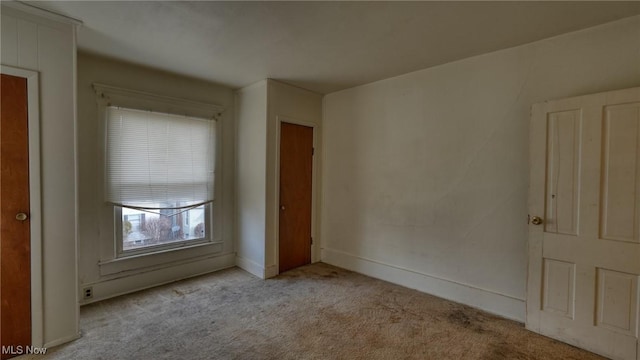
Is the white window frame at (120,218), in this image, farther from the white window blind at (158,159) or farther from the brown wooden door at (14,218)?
the brown wooden door at (14,218)

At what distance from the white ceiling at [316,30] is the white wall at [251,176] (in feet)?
2.30

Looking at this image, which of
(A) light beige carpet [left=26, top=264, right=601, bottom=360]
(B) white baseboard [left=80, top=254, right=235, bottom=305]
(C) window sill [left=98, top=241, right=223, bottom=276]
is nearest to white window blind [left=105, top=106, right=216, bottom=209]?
(C) window sill [left=98, top=241, right=223, bottom=276]

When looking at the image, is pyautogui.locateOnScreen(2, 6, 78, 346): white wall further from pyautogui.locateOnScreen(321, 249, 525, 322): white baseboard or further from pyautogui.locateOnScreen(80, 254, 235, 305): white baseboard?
pyautogui.locateOnScreen(321, 249, 525, 322): white baseboard

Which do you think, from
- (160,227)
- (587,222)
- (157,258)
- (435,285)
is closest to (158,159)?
(160,227)

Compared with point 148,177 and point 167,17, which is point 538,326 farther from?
point 148,177

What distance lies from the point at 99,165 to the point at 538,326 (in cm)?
443

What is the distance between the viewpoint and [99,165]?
10.1ft

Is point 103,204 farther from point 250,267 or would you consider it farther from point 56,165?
point 250,267

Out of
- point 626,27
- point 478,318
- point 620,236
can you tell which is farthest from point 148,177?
point 626,27

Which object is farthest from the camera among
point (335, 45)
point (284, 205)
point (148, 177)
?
point (284, 205)

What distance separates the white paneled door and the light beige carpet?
9.3 inches

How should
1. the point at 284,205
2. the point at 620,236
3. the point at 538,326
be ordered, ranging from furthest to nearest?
the point at 284,205
the point at 538,326
the point at 620,236

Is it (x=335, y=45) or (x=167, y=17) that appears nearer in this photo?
(x=167, y=17)

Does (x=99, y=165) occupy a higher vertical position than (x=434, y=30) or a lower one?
lower
